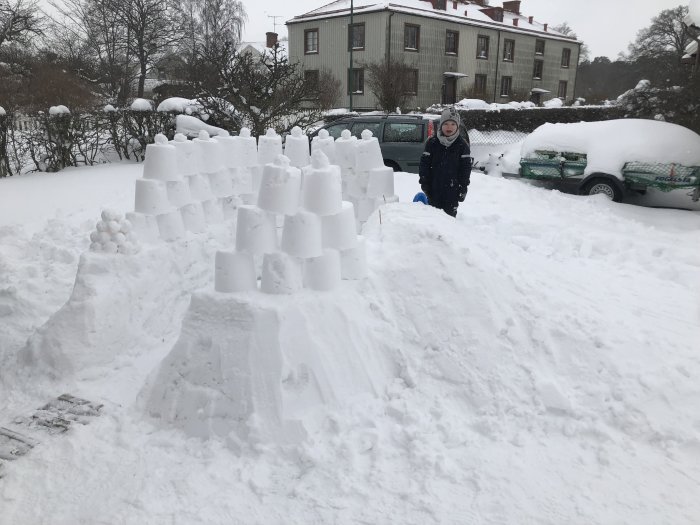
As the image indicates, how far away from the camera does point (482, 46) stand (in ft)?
108

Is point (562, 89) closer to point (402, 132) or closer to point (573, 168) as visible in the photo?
point (573, 168)

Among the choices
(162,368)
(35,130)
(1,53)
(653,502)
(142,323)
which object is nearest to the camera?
(653,502)

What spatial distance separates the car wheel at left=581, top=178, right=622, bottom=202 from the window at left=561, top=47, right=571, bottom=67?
32746mm

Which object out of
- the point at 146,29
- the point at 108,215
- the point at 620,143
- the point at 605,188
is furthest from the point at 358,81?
the point at 108,215

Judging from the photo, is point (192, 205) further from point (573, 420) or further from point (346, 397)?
point (573, 420)

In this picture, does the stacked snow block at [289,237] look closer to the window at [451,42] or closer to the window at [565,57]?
the window at [451,42]

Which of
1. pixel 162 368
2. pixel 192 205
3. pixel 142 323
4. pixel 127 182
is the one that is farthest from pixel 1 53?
pixel 162 368

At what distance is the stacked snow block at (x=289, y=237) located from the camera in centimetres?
352

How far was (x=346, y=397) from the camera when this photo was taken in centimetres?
335

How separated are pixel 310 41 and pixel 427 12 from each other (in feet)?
23.3

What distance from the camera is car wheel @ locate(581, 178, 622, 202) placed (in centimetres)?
1031

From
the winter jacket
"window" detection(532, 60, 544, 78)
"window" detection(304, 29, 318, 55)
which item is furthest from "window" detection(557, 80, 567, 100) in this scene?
the winter jacket

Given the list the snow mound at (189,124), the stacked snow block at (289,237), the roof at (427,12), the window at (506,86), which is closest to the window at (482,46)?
the roof at (427,12)

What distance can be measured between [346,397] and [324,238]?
1.13 meters
